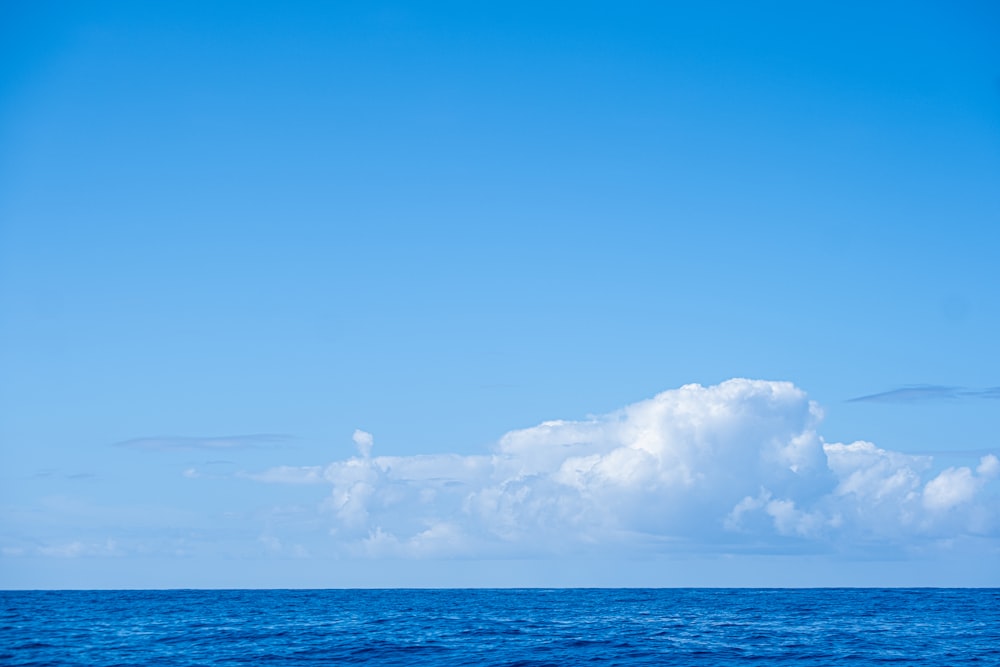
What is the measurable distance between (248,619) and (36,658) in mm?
32958

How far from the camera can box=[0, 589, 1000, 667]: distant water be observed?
5862 centimetres

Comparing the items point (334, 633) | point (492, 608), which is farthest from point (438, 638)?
point (492, 608)

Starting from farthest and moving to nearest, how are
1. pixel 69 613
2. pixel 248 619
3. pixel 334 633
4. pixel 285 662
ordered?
pixel 69 613, pixel 248 619, pixel 334 633, pixel 285 662

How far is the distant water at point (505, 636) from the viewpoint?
2308 inches

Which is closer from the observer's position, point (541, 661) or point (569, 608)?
point (541, 661)

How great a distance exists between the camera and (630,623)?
276 feet

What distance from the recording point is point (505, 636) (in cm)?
7062

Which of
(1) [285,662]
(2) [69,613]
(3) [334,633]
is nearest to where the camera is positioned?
(1) [285,662]

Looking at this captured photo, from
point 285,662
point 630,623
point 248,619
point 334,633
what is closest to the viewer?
point 285,662

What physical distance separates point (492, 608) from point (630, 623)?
28.6m

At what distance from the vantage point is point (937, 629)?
7881 centimetres

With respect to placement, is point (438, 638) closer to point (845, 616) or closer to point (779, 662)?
point (779, 662)

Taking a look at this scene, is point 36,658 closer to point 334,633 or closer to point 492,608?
point 334,633

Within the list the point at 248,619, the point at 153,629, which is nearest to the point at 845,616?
the point at 248,619
